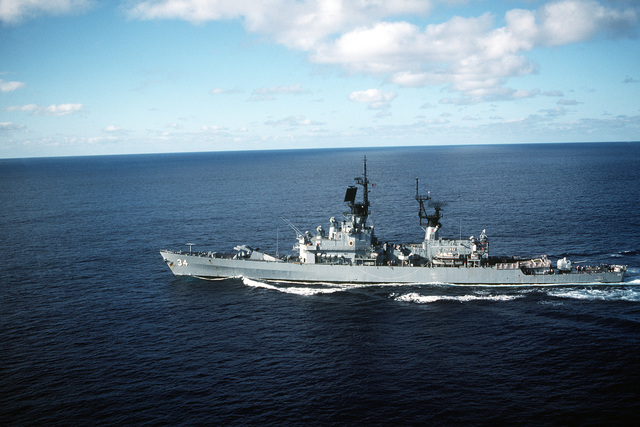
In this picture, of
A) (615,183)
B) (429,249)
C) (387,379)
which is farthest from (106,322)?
(615,183)

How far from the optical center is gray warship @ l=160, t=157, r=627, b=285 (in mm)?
60969

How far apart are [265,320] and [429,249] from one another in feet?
90.7

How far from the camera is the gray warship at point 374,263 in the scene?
60969mm

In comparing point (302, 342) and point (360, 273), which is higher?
point (360, 273)

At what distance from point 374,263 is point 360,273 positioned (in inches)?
108

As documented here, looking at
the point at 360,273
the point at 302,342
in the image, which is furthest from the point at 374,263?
the point at 302,342

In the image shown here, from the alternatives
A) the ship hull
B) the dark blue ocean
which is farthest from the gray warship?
the dark blue ocean

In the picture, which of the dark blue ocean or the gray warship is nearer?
the dark blue ocean

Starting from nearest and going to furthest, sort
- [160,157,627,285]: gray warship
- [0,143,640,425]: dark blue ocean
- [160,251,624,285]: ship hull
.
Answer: [0,143,640,425]: dark blue ocean, [160,251,624,285]: ship hull, [160,157,627,285]: gray warship

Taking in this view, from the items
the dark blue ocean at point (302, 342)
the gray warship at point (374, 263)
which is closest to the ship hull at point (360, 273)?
the gray warship at point (374, 263)

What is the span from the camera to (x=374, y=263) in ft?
212

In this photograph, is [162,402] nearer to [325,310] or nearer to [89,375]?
[89,375]

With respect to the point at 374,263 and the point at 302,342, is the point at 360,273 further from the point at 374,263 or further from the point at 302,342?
the point at 302,342

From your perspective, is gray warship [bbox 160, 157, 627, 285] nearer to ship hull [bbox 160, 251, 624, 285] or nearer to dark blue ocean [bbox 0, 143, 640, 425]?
ship hull [bbox 160, 251, 624, 285]
